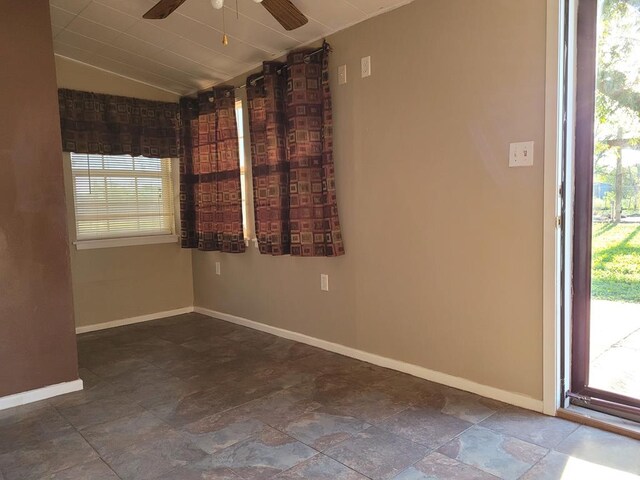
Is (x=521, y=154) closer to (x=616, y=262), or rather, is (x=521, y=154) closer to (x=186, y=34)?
(x=616, y=262)

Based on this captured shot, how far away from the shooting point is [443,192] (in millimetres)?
2668

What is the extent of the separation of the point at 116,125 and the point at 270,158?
1636 millimetres

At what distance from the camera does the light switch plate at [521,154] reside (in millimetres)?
2307

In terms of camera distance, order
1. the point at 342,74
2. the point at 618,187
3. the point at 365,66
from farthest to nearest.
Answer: the point at 342,74 < the point at 365,66 < the point at 618,187

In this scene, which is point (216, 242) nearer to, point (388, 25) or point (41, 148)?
point (41, 148)

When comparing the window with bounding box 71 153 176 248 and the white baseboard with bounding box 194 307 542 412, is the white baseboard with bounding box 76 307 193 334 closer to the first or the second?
the window with bounding box 71 153 176 248

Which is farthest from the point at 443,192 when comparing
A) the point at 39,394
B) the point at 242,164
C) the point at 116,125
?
the point at 116,125

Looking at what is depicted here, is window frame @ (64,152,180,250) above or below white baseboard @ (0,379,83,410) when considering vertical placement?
above

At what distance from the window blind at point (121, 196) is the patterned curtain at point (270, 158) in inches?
54.4

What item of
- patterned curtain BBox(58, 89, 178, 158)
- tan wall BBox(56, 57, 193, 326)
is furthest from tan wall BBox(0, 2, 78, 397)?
tan wall BBox(56, 57, 193, 326)

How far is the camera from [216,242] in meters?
4.30

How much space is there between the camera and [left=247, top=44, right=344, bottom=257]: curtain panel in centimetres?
322

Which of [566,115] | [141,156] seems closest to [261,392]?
[566,115]

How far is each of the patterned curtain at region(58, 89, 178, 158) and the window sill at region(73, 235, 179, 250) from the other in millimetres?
781
